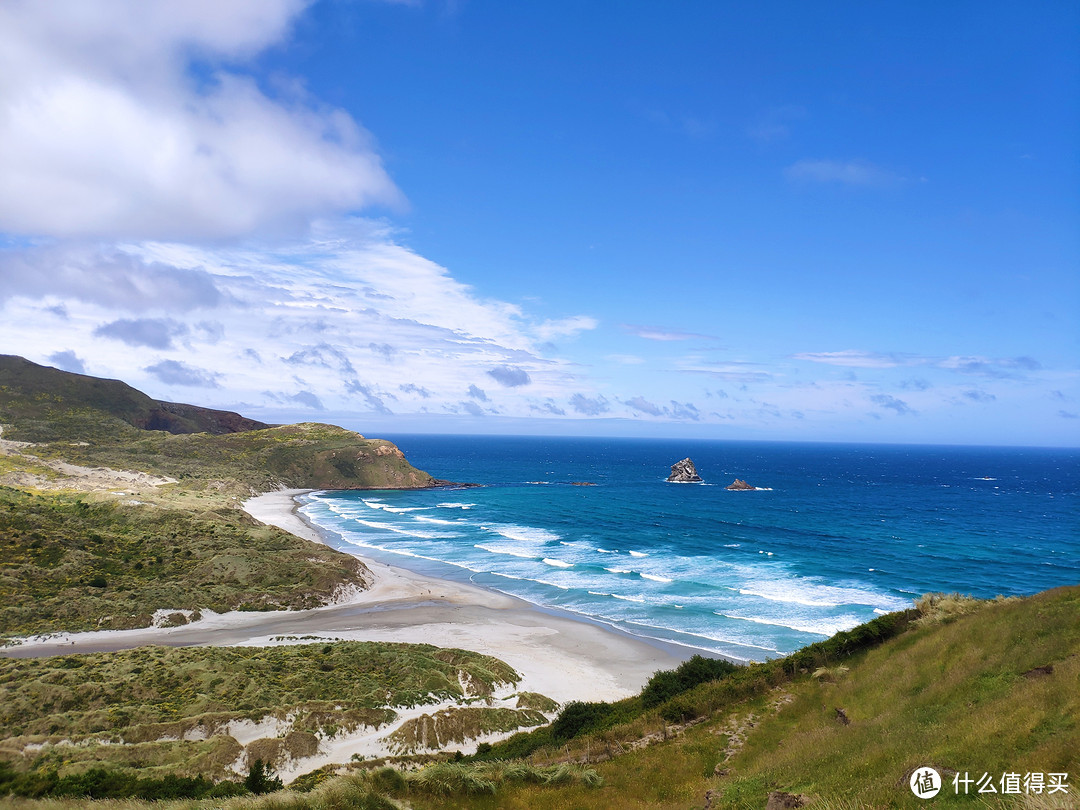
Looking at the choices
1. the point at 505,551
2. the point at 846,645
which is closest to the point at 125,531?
the point at 505,551

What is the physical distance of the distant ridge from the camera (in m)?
130

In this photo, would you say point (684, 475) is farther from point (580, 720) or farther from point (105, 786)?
point (105, 786)

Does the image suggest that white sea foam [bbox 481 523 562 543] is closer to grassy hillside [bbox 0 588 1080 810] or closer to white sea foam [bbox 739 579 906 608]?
white sea foam [bbox 739 579 906 608]

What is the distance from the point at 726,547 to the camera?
7756 centimetres

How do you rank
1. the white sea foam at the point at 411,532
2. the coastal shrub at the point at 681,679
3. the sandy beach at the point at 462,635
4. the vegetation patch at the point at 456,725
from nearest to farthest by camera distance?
the coastal shrub at the point at 681,679
the vegetation patch at the point at 456,725
the sandy beach at the point at 462,635
the white sea foam at the point at 411,532

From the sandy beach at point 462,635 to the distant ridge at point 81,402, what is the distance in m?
102

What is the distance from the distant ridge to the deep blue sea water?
7135 cm

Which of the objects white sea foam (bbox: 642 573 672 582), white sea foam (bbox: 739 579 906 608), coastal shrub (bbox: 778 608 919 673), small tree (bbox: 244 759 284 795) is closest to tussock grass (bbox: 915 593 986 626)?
coastal shrub (bbox: 778 608 919 673)

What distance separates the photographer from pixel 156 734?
25.5 metres

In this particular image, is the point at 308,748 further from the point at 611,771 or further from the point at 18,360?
the point at 18,360

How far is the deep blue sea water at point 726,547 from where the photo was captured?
51.1m

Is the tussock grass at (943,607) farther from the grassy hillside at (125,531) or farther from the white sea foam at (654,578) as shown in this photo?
the grassy hillside at (125,531)

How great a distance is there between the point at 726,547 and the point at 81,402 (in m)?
167

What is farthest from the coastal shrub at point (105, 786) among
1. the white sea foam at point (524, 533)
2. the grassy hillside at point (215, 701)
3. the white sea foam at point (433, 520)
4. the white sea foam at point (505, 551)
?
the white sea foam at point (433, 520)
